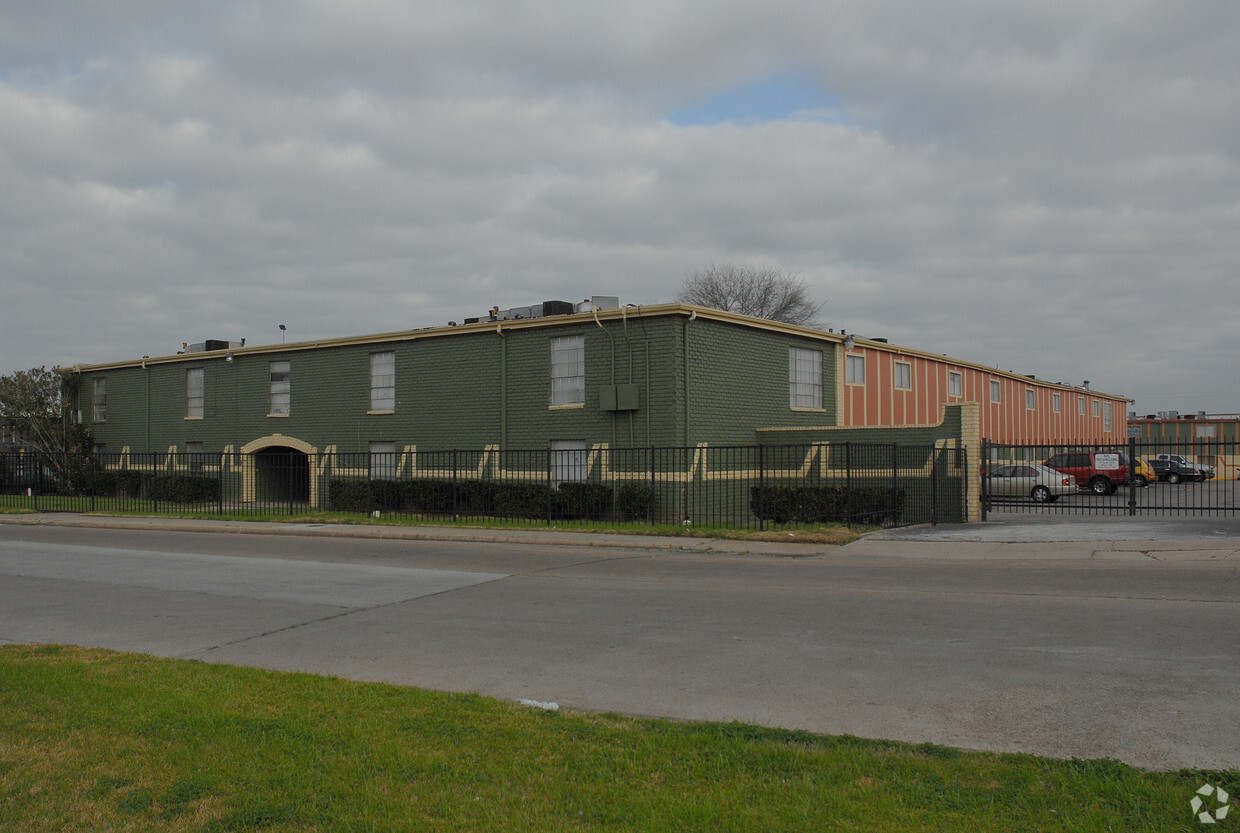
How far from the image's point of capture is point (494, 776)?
5047mm

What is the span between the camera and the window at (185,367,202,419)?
35.3 metres

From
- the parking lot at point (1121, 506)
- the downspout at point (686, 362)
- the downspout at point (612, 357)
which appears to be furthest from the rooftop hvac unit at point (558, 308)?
the parking lot at point (1121, 506)

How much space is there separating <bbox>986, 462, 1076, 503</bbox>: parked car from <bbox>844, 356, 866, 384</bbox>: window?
6.08 meters

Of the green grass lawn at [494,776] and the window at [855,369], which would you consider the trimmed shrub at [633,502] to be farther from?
the green grass lawn at [494,776]

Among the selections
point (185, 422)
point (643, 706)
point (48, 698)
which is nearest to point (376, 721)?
point (643, 706)

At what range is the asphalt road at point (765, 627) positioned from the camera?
639 cm

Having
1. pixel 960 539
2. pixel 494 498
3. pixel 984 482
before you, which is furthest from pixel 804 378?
pixel 960 539

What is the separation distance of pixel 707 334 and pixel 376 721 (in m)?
19.5

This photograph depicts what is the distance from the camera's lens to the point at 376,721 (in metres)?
6.03

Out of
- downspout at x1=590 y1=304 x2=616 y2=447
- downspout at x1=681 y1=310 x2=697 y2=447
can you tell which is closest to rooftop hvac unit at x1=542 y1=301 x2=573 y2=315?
downspout at x1=590 y1=304 x2=616 y2=447

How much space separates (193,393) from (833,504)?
81.3ft

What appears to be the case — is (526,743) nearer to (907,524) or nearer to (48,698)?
(48,698)

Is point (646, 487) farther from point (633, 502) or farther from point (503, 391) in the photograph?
point (503, 391)

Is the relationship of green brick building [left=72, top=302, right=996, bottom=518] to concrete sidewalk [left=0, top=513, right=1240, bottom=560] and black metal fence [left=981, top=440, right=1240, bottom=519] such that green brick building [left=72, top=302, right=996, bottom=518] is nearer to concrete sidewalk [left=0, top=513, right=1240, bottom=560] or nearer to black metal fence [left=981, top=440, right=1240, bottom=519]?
concrete sidewalk [left=0, top=513, right=1240, bottom=560]
